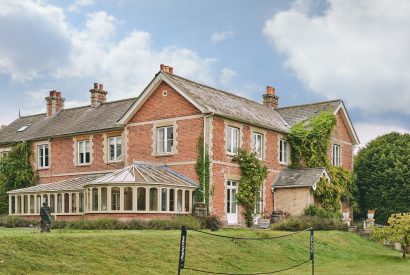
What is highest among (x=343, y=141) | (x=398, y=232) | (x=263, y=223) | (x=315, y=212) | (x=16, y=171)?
(x=343, y=141)

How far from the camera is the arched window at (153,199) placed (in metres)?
31.0

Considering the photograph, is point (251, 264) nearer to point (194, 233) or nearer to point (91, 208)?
point (194, 233)

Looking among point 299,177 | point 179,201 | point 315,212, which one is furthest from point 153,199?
point 299,177

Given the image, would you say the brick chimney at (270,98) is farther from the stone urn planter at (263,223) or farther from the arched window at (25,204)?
the arched window at (25,204)

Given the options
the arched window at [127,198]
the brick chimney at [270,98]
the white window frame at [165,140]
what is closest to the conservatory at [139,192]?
the arched window at [127,198]

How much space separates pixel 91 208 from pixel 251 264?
12.8 metres

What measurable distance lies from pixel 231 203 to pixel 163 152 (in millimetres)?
4798

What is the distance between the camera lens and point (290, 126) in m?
40.3

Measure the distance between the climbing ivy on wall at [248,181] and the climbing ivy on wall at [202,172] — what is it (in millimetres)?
2360

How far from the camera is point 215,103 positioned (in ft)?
113

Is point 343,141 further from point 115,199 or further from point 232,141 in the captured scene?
point 115,199

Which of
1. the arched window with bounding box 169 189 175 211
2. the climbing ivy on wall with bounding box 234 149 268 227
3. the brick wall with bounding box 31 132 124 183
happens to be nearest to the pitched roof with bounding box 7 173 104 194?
the brick wall with bounding box 31 132 124 183

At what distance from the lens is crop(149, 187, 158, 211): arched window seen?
3098 cm

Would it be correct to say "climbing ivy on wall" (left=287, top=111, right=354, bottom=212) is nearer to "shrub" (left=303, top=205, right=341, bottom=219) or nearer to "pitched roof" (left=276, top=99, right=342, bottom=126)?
"pitched roof" (left=276, top=99, right=342, bottom=126)
